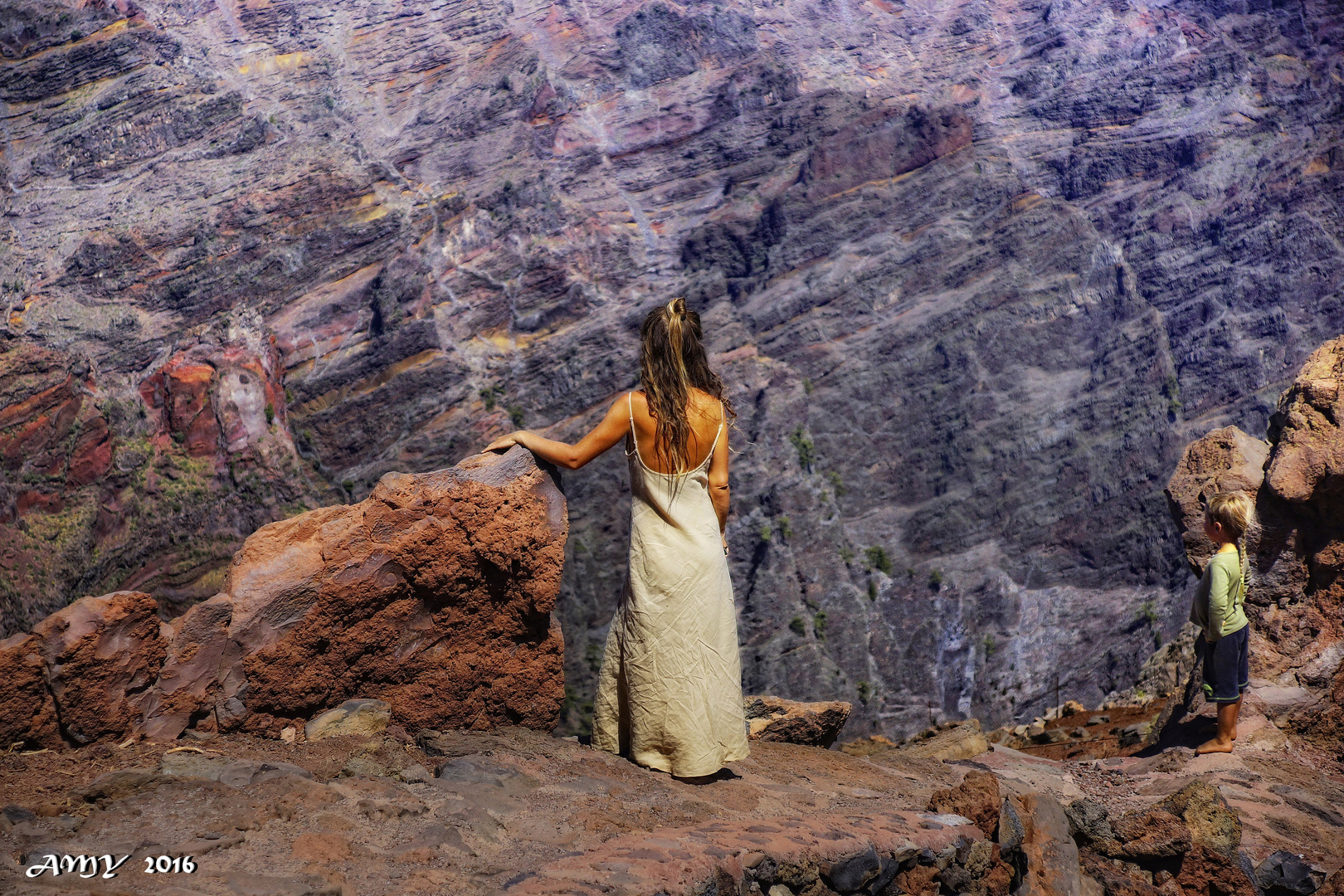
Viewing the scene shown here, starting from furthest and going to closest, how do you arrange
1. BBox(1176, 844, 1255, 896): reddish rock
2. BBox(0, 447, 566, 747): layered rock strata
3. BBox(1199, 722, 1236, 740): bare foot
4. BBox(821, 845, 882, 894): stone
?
BBox(1199, 722, 1236, 740): bare foot → BBox(1176, 844, 1255, 896): reddish rock → BBox(0, 447, 566, 747): layered rock strata → BBox(821, 845, 882, 894): stone

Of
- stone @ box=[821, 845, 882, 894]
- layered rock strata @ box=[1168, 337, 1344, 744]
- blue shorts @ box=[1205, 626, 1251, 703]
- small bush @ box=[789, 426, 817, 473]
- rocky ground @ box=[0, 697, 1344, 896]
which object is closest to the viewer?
rocky ground @ box=[0, 697, 1344, 896]

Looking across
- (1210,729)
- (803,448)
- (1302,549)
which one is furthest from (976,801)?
(803,448)

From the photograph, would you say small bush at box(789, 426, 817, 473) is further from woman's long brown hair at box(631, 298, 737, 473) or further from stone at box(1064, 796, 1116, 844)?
woman's long brown hair at box(631, 298, 737, 473)

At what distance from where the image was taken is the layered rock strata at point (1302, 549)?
19.3 feet

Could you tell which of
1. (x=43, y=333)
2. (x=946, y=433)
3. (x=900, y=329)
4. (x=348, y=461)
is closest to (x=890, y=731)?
(x=946, y=433)

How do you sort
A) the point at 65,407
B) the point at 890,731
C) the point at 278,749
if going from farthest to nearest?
the point at 890,731 < the point at 65,407 < the point at 278,749

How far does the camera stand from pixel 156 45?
36031 mm

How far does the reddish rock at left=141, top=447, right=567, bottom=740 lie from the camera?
3.85 meters

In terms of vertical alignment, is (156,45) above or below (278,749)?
above

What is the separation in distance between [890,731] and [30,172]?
1411 inches

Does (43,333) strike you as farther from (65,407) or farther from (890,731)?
(890,731)

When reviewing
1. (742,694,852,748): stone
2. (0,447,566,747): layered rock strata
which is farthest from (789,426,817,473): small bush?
(0,447,566,747): layered rock strata

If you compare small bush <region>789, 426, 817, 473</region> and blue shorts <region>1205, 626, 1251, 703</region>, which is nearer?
blue shorts <region>1205, 626, 1251, 703</region>

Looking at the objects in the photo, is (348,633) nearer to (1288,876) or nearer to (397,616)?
(397,616)
